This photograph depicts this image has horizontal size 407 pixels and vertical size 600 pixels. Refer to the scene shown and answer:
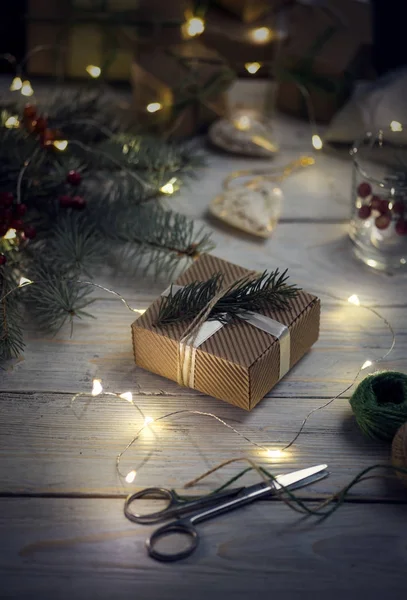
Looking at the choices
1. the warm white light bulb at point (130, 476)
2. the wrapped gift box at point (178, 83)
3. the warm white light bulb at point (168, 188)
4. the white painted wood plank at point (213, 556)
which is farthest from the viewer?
the wrapped gift box at point (178, 83)

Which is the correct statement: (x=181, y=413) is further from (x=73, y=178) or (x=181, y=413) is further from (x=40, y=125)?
(x=40, y=125)

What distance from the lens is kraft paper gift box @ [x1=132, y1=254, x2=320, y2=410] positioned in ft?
3.37

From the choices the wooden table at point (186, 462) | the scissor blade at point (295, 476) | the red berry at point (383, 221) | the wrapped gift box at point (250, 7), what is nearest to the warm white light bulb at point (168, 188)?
the wooden table at point (186, 462)

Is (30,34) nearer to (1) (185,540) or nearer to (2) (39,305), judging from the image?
(2) (39,305)

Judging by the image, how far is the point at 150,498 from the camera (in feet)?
3.12

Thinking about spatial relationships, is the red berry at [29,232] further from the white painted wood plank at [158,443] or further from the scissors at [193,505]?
the scissors at [193,505]

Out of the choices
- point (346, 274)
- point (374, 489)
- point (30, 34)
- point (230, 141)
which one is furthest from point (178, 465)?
point (30, 34)

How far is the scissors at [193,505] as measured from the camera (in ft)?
2.94

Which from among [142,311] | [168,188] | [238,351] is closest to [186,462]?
[238,351]

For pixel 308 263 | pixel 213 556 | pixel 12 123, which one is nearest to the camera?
pixel 213 556

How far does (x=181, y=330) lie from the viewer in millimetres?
1067

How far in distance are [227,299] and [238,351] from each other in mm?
96

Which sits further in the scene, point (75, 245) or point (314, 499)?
point (75, 245)

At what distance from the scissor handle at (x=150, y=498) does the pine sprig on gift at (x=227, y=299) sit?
0.23 metres
